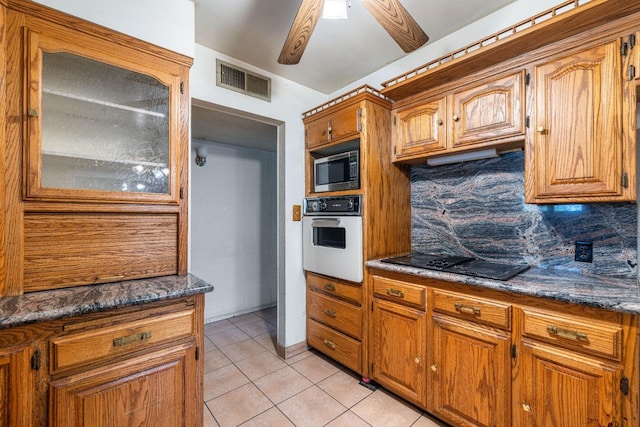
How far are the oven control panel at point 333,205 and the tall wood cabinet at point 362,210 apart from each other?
57mm

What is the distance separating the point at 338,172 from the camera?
2.23 metres

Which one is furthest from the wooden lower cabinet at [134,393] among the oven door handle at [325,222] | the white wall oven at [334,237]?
the oven door handle at [325,222]

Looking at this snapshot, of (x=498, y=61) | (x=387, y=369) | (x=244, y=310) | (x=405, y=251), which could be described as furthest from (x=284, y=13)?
(x=244, y=310)

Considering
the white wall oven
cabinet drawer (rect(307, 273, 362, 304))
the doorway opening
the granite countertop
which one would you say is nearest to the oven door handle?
the white wall oven

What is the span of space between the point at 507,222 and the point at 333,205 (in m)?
1.21

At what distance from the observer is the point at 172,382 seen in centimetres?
127

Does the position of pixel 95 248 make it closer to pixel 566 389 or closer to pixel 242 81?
pixel 242 81

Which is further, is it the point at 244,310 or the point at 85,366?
the point at 244,310

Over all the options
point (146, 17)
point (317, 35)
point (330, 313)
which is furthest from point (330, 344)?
point (146, 17)

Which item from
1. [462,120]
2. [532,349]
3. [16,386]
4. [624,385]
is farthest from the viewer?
[462,120]

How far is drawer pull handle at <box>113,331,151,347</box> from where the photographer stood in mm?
1130

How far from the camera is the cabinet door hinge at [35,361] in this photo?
985mm

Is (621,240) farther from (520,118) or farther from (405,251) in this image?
(405,251)

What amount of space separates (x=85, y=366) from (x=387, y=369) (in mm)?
1650
